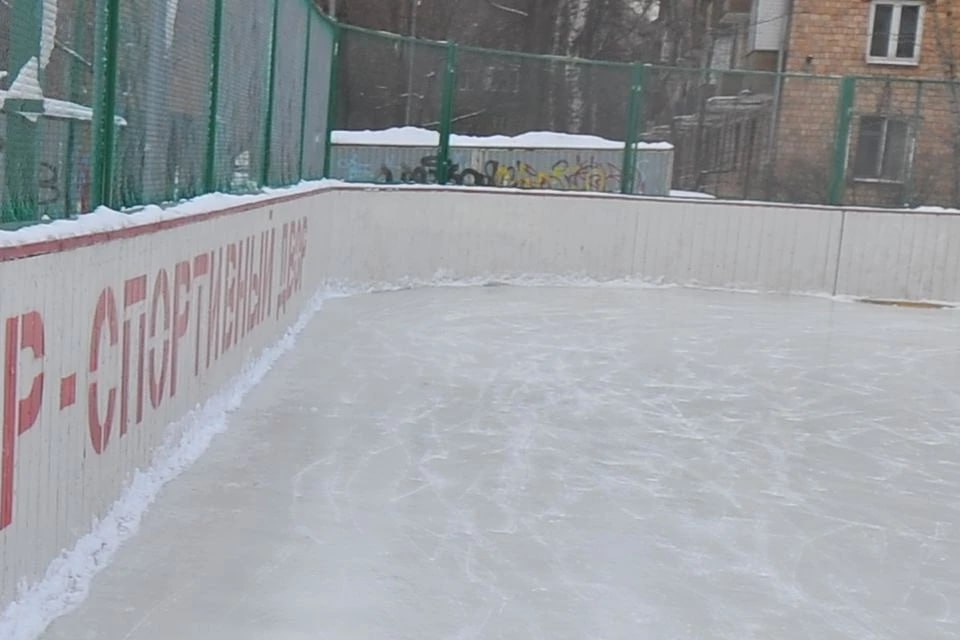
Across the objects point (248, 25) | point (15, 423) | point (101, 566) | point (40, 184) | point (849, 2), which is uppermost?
point (849, 2)

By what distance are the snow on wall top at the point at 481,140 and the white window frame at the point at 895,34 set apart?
13.6 meters

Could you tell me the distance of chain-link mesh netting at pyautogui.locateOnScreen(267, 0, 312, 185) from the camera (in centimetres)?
1030

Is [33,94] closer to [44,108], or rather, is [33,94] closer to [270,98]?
[44,108]

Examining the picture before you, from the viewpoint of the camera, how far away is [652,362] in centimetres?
965

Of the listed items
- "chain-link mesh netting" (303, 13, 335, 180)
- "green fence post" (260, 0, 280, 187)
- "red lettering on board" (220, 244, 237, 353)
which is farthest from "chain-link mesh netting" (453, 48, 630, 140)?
"red lettering on board" (220, 244, 237, 353)

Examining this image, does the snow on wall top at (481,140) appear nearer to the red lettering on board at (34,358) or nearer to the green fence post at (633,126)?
the green fence post at (633,126)

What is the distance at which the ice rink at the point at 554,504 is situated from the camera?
414 cm

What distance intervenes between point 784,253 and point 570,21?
25.9 metres

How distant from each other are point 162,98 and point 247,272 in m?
1.89

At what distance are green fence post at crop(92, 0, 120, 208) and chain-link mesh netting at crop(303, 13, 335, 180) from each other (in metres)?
7.26

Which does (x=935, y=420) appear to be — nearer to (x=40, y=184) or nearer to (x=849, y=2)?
(x=40, y=184)

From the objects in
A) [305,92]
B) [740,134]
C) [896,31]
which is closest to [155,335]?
[305,92]

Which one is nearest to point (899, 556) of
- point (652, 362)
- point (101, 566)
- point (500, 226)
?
point (101, 566)

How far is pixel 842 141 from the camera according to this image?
16.3m
